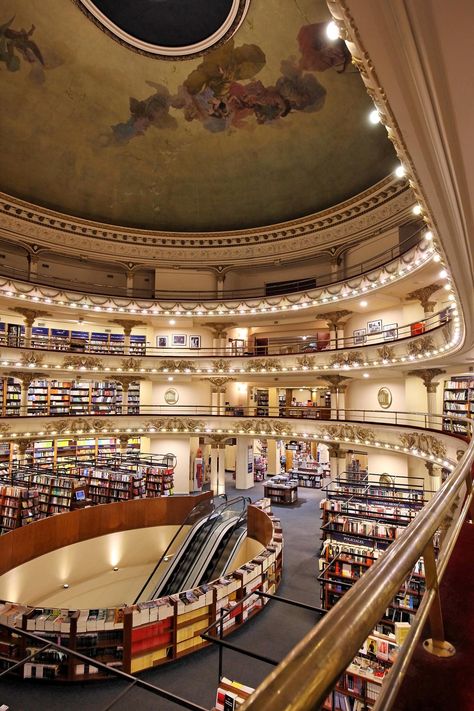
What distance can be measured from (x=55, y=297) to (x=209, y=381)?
853 centimetres

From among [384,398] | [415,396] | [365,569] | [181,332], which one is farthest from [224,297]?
[365,569]

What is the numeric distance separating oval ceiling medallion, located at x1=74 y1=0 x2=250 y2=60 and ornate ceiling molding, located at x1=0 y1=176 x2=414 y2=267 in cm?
796

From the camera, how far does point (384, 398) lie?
54.5ft

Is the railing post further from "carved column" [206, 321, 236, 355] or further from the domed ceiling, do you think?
"carved column" [206, 321, 236, 355]

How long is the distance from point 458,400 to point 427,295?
13.0 ft

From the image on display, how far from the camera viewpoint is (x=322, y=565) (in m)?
9.27

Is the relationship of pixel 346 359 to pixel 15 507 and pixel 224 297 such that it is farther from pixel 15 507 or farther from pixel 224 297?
pixel 15 507

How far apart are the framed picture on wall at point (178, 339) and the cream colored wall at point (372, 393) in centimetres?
888

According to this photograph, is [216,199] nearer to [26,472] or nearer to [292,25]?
[292,25]

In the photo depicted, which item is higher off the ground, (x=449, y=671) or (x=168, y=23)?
(x=168, y=23)

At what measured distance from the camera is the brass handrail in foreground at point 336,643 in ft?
1.60

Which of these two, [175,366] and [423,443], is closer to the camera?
[423,443]

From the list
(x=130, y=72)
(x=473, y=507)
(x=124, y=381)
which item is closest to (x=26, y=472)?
(x=124, y=381)

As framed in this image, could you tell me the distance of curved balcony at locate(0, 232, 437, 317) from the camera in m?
15.7
